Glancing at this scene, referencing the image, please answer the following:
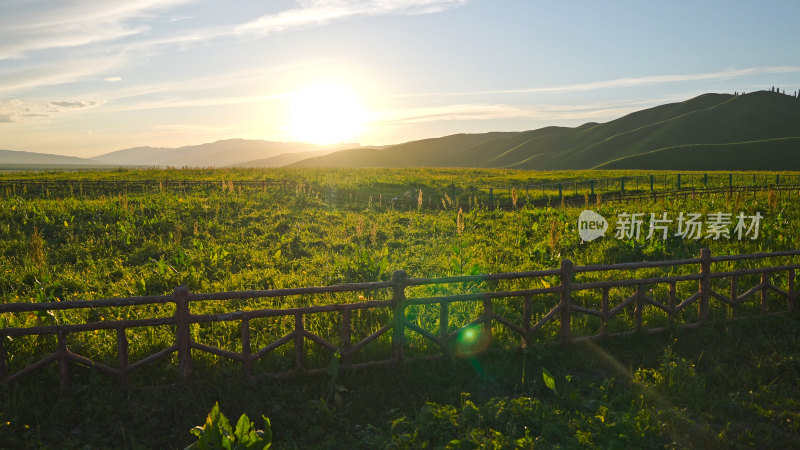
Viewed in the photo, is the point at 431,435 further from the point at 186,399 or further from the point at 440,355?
the point at 186,399

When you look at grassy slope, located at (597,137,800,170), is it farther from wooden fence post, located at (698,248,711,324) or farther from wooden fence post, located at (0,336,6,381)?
wooden fence post, located at (0,336,6,381)

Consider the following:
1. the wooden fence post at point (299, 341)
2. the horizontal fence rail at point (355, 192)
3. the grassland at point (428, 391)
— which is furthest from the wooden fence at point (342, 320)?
the horizontal fence rail at point (355, 192)

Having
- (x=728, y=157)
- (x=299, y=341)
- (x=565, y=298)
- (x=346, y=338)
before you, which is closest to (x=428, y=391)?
(x=346, y=338)

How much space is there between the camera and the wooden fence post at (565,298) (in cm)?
820

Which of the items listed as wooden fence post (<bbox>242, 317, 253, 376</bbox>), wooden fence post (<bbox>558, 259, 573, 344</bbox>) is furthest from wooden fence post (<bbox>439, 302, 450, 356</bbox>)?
wooden fence post (<bbox>242, 317, 253, 376</bbox>)

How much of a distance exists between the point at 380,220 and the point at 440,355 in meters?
13.9

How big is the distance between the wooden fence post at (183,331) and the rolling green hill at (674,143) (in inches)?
4143

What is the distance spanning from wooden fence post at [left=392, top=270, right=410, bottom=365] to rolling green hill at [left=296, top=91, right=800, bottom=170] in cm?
10322

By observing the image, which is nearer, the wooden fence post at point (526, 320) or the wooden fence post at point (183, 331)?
the wooden fence post at point (183, 331)

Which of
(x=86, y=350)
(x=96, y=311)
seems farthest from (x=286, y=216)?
(x=86, y=350)

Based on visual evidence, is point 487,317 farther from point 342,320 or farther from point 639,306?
point 639,306

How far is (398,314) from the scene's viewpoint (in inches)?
297

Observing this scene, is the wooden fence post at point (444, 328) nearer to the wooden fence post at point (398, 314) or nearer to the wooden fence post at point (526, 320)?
the wooden fence post at point (398, 314)

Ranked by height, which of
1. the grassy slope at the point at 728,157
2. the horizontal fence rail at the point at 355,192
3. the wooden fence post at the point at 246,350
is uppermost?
the grassy slope at the point at 728,157
